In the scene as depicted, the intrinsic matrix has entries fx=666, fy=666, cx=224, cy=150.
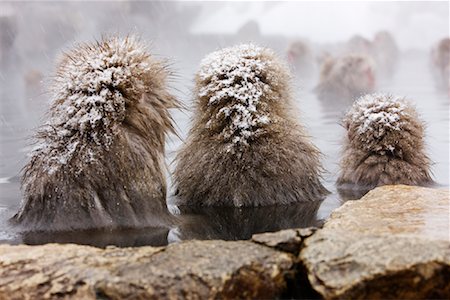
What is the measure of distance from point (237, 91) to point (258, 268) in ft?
3.48

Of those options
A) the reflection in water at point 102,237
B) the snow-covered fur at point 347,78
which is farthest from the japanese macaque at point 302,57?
the reflection in water at point 102,237

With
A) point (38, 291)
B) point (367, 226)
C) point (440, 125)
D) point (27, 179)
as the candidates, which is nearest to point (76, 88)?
point (27, 179)

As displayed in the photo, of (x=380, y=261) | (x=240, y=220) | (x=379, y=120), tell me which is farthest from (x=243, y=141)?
(x=380, y=261)

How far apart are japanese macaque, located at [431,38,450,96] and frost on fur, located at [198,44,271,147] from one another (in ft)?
25.8

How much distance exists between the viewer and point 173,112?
265 cm

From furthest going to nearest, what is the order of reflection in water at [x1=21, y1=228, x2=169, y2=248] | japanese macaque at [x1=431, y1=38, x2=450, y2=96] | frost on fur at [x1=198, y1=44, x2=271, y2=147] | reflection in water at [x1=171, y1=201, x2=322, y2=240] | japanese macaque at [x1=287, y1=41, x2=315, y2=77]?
japanese macaque at [x1=287, y1=41, x2=315, y2=77]
japanese macaque at [x1=431, y1=38, x2=450, y2=96]
frost on fur at [x1=198, y1=44, x2=271, y2=147]
reflection in water at [x1=171, y1=201, x2=322, y2=240]
reflection in water at [x1=21, y1=228, x2=169, y2=248]

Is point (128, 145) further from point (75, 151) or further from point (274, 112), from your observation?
point (274, 112)

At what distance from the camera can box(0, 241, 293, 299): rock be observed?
156cm

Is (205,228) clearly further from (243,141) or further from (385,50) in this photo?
(385,50)

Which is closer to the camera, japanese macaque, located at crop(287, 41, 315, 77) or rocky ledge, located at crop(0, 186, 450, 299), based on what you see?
rocky ledge, located at crop(0, 186, 450, 299)

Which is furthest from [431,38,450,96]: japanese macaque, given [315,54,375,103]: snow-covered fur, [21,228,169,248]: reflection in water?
[21,228,169,248]: reflection in water

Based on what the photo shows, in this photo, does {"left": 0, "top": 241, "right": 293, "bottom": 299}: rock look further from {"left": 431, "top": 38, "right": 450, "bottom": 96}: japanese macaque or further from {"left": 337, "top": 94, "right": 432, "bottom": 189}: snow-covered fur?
{"left": 431, "top": 38, "right": 450, "bottom": 96}: japanese macaque

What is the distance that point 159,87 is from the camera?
2398mm

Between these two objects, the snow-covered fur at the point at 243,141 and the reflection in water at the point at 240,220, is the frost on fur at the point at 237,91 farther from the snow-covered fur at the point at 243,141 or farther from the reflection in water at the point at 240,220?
the reflection in water at the point at 240,220
